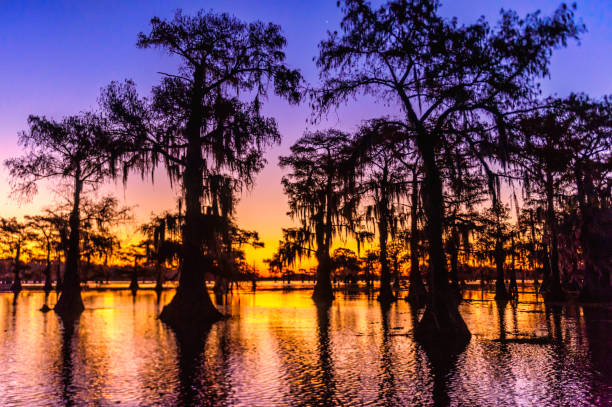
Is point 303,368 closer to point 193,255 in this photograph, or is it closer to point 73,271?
point 193,255

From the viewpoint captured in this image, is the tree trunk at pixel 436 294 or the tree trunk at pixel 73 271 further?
the tree trunk at pixel 73 271

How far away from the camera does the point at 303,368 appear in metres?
11.1

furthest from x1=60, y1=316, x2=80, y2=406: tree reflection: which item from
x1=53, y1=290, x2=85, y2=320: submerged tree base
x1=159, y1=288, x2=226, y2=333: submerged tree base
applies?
x1=53, y1=290, x2=85, y2=320: submerged tree base

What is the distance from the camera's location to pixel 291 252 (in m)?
45.7

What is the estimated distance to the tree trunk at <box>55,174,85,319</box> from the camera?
2984 cm

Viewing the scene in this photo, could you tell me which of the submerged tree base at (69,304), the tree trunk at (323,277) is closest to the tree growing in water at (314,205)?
the tree trunk at (323,277)

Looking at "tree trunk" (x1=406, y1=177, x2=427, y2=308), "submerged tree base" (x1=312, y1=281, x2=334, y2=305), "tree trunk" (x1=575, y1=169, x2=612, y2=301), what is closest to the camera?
"tree trunk" (x1=406, y1=177, x2=427, y2=308)

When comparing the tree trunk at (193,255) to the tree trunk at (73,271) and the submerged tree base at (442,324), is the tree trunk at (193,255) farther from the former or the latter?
the submerged tree base at (442,324)

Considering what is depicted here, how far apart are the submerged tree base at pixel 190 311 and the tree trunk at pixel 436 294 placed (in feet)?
32.8

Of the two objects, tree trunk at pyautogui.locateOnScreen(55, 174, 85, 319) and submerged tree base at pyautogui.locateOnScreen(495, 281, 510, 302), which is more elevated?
tree trunk at pyautogui.locateOnScreen(55, 174, 85, 319)

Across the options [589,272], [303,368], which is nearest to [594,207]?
[589,272]

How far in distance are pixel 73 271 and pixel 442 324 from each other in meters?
21.4

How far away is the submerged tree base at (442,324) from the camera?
1583 centimetres

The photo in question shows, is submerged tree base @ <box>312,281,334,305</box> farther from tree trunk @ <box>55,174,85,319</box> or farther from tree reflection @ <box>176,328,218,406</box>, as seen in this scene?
tree reflection @ <box>176,328,218,406</box>
